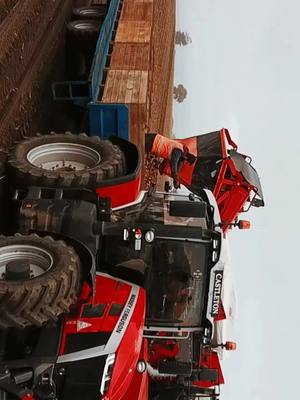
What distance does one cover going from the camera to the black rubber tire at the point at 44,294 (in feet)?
13.5

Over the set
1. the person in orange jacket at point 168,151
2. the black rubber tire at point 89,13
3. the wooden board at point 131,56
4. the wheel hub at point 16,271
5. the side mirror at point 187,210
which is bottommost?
the wheel hub at point 16,271

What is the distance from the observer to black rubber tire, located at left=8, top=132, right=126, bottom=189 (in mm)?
5477

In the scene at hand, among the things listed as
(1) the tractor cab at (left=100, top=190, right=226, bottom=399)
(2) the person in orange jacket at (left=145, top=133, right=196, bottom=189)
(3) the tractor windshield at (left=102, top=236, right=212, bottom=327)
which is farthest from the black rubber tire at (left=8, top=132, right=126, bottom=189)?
(2) the person in orange jacket at (left=145, top=133, right=196, bottom=189)

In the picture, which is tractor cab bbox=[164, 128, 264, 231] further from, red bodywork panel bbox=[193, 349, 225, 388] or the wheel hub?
the wheel hub

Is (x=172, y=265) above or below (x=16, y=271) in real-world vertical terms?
above

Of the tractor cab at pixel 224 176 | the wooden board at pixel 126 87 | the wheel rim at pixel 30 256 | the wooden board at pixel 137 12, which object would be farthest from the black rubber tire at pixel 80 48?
the wheel rim at pixel 30 256

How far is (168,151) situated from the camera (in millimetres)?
7688

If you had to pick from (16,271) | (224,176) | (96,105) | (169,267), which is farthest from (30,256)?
(224,176)

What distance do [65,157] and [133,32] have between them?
12.6 ft

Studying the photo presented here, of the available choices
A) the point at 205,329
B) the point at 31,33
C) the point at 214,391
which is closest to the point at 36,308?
the point at 205,329

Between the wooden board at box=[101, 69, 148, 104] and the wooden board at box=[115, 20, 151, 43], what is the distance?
96 cm

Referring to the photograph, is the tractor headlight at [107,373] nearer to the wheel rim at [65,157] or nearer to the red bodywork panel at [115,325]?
the red bodywork panel at [115,325]

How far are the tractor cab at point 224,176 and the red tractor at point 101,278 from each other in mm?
1071

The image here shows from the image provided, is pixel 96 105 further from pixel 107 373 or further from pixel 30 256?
pixel 107 373
